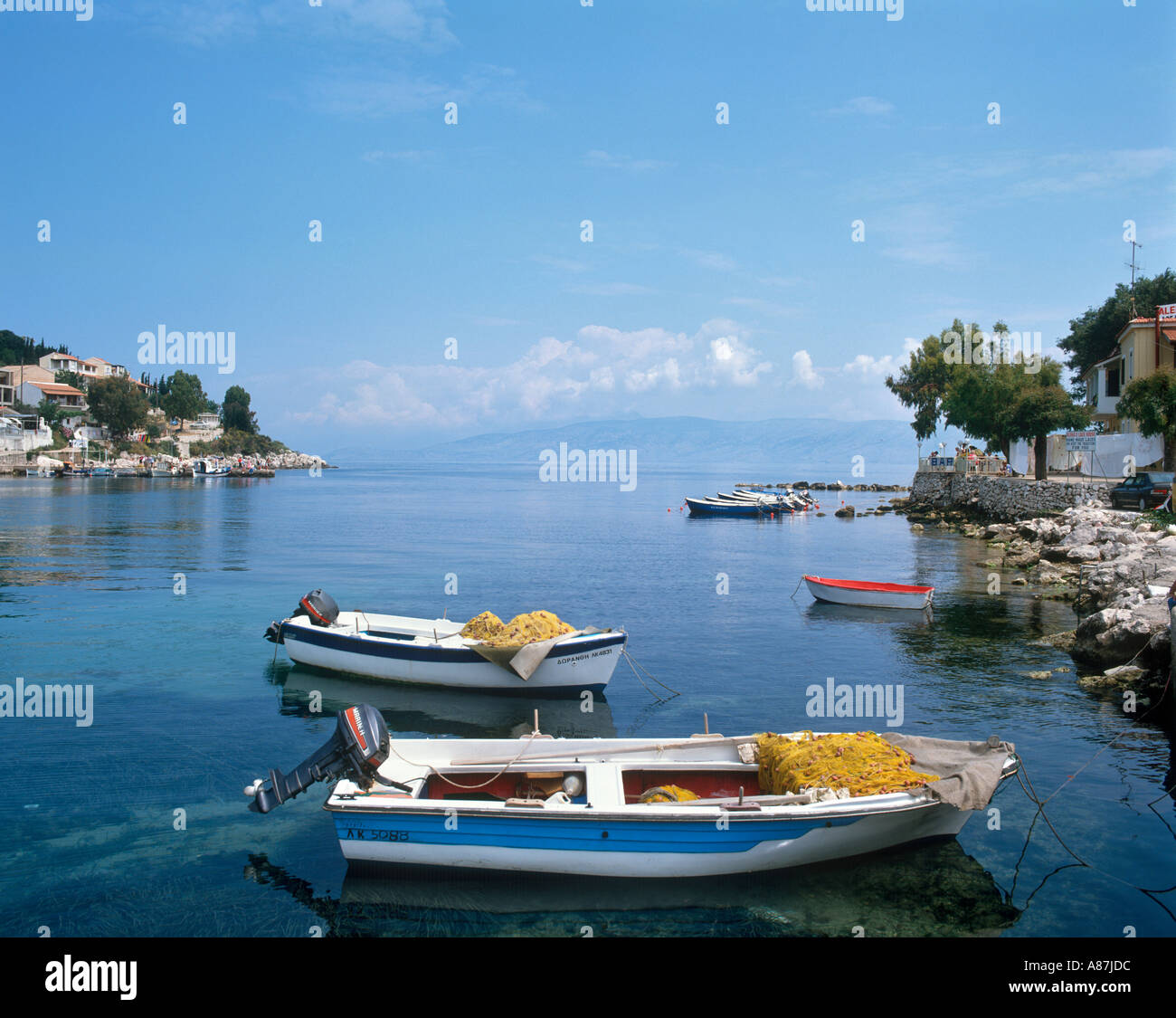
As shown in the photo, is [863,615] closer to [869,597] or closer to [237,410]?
[869,597]

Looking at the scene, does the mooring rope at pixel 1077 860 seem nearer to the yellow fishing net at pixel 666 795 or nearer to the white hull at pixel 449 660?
the yellow fishing net at pixel 666 795

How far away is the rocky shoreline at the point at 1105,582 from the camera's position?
2114 centimetres

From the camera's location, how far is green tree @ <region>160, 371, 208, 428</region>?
6496 inches

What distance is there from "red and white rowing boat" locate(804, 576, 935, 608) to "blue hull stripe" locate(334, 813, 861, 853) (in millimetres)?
22301

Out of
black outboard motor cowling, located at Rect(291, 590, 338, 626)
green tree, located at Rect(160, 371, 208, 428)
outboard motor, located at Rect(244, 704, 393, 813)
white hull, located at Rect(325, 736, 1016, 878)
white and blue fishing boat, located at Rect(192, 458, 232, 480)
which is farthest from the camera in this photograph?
green tree, located at Rect(160, 371, 208, 428)

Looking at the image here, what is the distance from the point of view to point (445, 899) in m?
12.1

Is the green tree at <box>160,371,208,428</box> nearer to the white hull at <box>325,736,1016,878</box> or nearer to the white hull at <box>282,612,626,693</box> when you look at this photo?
the white hull at <box>282,612,626,693</box>

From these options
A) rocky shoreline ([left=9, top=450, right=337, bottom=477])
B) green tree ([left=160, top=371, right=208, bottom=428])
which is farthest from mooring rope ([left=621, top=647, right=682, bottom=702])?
green tree ([left=160, top=371, right=208, bottom=428])

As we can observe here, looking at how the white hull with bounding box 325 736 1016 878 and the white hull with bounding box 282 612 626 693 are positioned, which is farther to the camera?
the white hull with bounding box 282 612 626 693

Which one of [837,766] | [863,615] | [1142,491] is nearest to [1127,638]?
[863,615]

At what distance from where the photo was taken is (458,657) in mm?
21344
